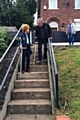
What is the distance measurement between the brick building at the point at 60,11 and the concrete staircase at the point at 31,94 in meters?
17.3

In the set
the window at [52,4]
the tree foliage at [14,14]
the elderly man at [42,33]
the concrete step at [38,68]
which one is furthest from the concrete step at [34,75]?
the tree foliage at [14,14]

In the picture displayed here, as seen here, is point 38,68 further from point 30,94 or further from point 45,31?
point 30,94

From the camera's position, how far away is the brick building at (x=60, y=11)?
23703 mm

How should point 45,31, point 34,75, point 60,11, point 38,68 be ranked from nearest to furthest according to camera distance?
1. point 34,75
2. point 38,68
3. point 45,31
4. point 60,11

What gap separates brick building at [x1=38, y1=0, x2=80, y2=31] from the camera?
23703 mm

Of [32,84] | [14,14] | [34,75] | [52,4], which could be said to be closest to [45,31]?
[34,75]

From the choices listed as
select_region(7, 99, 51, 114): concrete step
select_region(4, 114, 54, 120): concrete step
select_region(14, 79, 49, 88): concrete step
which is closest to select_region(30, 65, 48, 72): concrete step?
select_region(14, 79, 49, 88): concrete step

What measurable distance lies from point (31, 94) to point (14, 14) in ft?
80.2

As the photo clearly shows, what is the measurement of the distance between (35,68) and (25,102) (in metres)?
2.05

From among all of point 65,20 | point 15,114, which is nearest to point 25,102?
point 15,114

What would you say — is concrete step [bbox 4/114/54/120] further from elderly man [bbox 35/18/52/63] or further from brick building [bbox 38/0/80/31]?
brick building [bbox 38/0/80/31]

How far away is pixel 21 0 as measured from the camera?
3033cm

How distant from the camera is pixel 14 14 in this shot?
29.2m

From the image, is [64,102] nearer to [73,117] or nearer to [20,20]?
[73,117]
